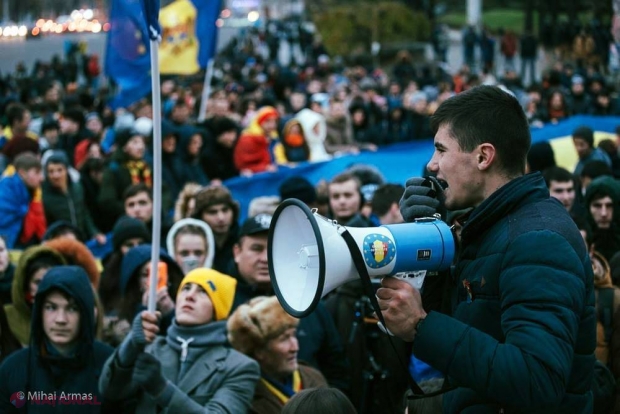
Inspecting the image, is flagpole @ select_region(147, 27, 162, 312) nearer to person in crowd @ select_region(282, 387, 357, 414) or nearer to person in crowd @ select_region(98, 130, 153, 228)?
person in crowd @ select_region(282, 387, 357, 414)

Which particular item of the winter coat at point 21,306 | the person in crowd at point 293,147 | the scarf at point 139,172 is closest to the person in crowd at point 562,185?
the winter coat at point 21,306

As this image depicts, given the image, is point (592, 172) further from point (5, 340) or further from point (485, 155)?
point (485, 155)

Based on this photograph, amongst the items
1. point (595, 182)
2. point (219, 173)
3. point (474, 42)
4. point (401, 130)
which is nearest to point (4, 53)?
point (474, 42)

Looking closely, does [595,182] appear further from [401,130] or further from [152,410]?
[401,130]

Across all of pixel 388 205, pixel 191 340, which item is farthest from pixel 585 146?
pixel 191 340

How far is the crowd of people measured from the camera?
2.66 metres

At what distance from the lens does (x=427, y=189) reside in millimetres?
2871

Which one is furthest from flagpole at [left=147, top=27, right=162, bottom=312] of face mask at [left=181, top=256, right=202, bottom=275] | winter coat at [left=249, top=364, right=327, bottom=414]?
face mask at [left=181, top=256, right=202, bottom=275]

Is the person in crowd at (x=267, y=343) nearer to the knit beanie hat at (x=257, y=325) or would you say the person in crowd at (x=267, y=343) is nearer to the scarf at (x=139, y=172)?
the knit beanie hat at (x=257, y=325)

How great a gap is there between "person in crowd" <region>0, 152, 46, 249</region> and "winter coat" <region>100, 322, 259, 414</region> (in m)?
4.21

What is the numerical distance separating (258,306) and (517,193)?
2209 mm

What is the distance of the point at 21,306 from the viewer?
18.0 feet

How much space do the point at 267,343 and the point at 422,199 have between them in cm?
207

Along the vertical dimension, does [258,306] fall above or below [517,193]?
below
